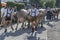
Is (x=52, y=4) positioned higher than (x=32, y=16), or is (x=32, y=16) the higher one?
(x=32, y=16)

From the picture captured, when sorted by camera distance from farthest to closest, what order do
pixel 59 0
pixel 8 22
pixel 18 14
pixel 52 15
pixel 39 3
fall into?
pixel 59 0, pixel 39 3, pixel 52 15, pixel 18 14, pixel 8 22

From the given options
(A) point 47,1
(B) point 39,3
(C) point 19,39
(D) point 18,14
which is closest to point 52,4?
(A) point 47,1

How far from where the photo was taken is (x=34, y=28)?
642 inches

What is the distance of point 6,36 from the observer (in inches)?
569

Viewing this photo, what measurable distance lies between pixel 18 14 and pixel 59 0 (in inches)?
2303

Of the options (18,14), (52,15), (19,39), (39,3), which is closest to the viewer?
(19,39)

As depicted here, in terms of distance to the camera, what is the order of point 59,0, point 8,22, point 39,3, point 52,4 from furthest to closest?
point 59,0, point 52,4, point 39,3, point 8,22

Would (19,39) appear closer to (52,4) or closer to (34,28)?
(34,28)

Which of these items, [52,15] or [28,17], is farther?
[52,15]

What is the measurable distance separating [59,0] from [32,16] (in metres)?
59.3

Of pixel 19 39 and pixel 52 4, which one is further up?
pixel 19 39

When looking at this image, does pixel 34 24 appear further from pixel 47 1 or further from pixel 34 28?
pixel 47 1

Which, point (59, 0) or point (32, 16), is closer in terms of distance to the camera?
point (32, 16)

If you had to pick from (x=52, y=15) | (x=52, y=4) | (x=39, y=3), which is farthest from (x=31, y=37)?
(x=52, y=4)
